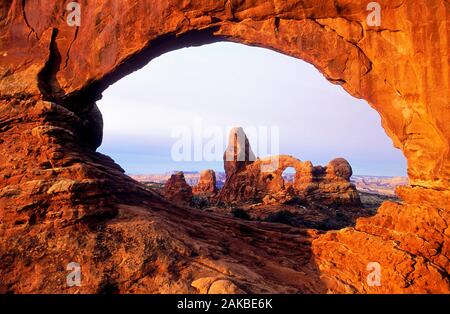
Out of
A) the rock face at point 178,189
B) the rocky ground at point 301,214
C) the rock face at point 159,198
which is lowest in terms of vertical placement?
the rocky ground at point 301,214

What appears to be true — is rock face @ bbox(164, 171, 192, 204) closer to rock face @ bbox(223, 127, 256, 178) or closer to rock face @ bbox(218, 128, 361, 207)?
rock face @ bbox(218, 128, 361, 207)

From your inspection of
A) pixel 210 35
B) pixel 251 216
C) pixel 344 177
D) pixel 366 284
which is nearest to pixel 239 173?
pixel 344 177

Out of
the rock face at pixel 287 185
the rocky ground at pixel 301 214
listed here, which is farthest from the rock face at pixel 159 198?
the rock face at pixel 287 185

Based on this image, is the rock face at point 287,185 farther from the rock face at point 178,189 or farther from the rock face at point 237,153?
the rock face at point 178,189

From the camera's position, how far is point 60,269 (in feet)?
35.0

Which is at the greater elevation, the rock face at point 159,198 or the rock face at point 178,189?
the rock face at point 159,198

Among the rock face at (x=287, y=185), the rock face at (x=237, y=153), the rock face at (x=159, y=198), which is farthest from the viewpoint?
the rock face at (x=237, y=153)

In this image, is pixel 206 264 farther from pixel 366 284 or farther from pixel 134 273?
pixel 366 284

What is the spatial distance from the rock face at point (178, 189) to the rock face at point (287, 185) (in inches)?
383

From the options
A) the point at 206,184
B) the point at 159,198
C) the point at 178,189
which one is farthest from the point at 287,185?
the point at 159,198

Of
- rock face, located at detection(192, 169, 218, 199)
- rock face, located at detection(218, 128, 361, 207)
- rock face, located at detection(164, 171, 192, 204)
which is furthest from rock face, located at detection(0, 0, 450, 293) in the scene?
rock face, located at detection(192, 169, 218, 199)

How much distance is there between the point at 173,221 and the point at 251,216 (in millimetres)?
23968

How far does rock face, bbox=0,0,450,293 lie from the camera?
11125mm

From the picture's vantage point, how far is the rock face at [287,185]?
1858 inches
